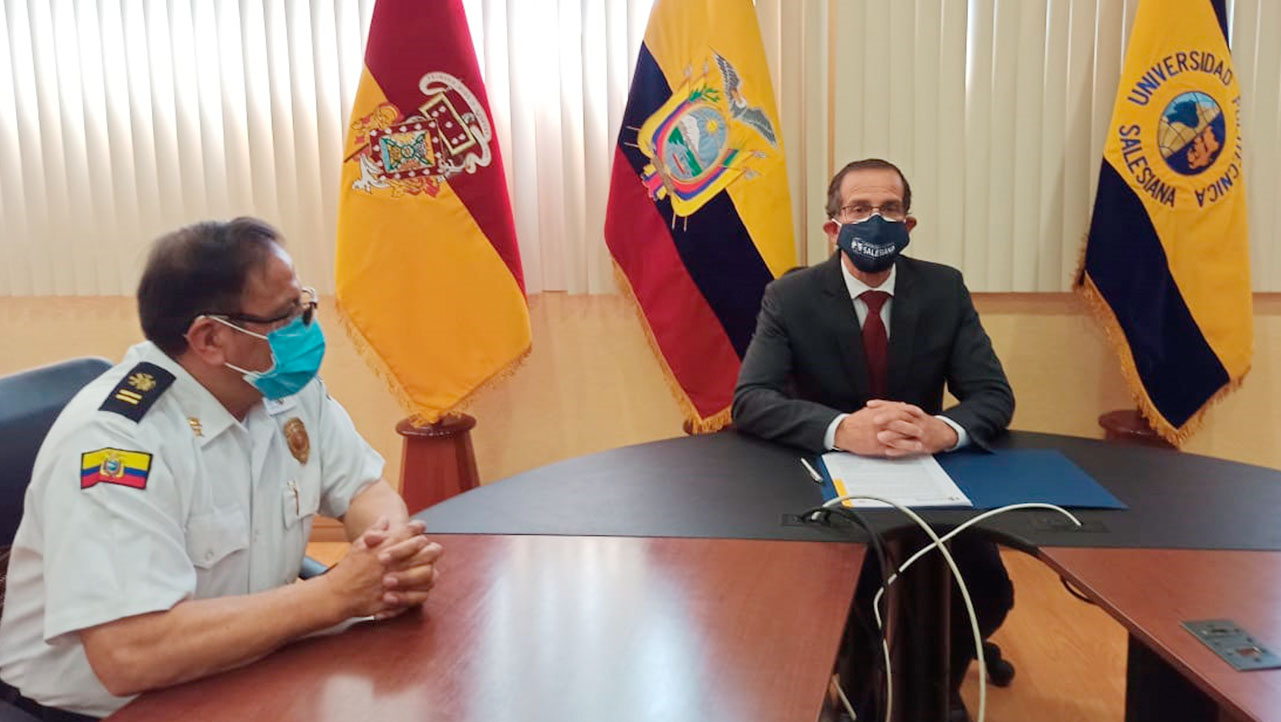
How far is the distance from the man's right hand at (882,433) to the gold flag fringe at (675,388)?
1053 millimetres

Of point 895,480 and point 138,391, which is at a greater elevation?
point 138,391

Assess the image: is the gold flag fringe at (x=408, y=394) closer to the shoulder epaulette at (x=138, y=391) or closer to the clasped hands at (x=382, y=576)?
the shoulder epaulette at (x=138, y=391)

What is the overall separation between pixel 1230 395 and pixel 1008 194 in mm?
896

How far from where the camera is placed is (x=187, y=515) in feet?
3.71

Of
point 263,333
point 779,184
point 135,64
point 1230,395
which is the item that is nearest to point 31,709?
point 263,333

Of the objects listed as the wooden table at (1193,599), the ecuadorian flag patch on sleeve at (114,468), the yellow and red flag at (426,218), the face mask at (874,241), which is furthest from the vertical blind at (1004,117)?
the ecuadorian flag patch on sleeve at (114,468)

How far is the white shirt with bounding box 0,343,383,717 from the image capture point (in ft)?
3.23

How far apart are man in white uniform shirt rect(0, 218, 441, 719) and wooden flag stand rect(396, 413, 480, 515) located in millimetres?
1387

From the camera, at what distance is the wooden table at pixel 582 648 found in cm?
89

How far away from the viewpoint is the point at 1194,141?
97.5 inches

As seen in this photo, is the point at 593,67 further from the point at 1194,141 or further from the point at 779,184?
the point at 1194,141

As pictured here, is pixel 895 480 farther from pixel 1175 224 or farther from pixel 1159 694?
pixel 1175 224

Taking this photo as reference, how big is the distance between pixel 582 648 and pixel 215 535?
515 mm

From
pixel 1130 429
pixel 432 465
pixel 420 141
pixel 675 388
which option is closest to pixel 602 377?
pixel 675 388
